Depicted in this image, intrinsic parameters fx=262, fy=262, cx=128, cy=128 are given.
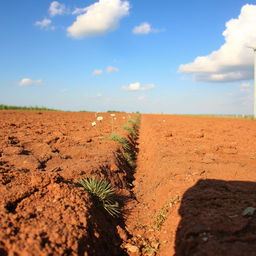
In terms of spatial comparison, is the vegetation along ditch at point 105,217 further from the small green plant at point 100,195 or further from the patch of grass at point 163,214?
the patch of grass at point 163,214

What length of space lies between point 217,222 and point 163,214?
2.57 ft

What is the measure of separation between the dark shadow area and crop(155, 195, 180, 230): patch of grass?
0.46 ft

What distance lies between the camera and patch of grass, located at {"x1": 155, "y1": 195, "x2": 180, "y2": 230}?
291cm

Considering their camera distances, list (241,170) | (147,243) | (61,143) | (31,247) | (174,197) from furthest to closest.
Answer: (61,143) → (241,170) → (174,197) → (147,243) → (31,247)

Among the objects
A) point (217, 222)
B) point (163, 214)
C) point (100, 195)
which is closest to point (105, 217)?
point (100, 195)

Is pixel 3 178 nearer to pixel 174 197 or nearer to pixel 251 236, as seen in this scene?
pixel 174 197

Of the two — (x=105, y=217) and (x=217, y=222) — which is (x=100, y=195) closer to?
(x=105, y=217)

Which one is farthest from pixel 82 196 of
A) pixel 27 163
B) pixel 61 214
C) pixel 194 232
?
pixel 27 163

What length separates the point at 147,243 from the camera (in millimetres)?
2676

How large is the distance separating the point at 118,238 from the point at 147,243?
0.99 feet

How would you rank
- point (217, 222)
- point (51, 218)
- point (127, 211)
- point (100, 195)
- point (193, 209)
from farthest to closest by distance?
point (127, 211), point (100, 195), point (193, 209), point (217, 222), point (51, 218)

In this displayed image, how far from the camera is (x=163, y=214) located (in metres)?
3.03

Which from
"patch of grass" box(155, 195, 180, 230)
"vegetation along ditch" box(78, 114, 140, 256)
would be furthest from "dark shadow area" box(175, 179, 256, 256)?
"vegetation along ditch" box(78, 114, 140, 256)

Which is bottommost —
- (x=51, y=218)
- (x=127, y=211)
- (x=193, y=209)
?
(x=127, y=211)
